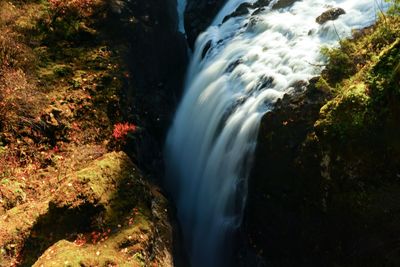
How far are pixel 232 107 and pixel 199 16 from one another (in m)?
7.49

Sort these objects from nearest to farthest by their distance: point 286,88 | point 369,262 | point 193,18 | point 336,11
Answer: point 369,262 < point 286,88 < point 336,11 < point 193,18

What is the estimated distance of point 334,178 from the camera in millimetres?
7480

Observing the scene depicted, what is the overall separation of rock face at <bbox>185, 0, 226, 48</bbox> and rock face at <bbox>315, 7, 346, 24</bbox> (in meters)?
6.13

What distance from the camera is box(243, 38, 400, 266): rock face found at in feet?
22.8

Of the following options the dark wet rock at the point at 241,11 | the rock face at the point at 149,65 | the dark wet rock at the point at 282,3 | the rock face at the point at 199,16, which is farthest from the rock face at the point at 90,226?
the rock face at the point at 199,16

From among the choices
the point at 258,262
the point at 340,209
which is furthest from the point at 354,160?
the point at 258,262

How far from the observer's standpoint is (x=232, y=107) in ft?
34.2

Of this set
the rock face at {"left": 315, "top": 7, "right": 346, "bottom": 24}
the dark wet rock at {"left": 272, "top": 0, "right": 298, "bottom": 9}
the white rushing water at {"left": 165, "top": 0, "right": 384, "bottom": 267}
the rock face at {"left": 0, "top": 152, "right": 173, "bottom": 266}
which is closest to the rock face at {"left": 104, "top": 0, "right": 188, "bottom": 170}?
the white rushing water at {"left": 165, "top": 0, "right": 384, "bottom": 267}

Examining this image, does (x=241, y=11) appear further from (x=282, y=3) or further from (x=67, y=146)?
(x=67, y=146)

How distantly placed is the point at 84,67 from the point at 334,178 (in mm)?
8355

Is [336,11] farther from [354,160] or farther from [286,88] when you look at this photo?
[354,160]

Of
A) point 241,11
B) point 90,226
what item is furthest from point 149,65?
point 90,226

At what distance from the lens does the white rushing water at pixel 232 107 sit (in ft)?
31.2

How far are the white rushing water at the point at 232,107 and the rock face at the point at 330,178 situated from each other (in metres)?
0.67
